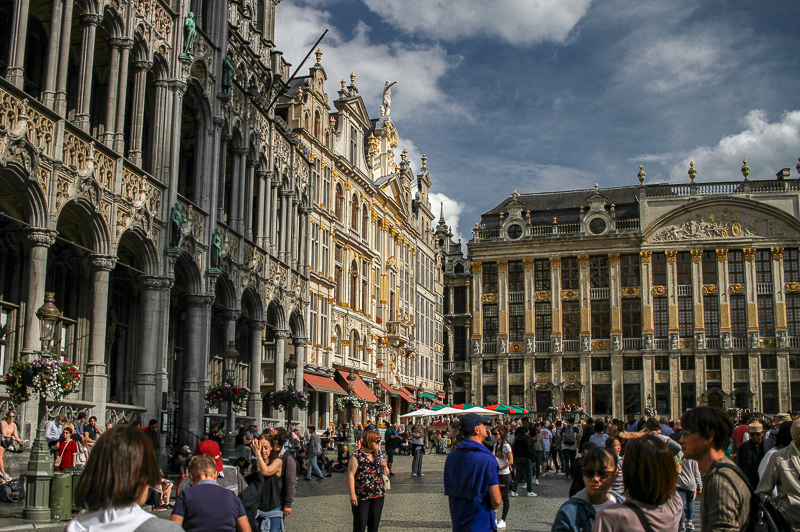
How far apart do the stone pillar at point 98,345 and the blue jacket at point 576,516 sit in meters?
15.3

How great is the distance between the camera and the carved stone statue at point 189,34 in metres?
22.8

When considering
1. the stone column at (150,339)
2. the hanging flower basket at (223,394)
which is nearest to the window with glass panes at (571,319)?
the hanging flower basket at (223,394)

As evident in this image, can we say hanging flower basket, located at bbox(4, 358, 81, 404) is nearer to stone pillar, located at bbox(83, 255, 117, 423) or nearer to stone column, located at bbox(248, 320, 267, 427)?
stone pillar, located at bbox(83, 255, 117, 423)

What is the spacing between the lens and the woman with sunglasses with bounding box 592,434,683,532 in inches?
171

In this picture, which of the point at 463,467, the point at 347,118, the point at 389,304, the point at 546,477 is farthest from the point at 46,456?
the point at 389,304

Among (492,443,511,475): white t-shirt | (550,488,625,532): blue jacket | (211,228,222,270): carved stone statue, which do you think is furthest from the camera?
(211,228,222,270): carved stone statue

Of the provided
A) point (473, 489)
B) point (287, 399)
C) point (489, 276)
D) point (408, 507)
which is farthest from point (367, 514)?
point (489, 276)

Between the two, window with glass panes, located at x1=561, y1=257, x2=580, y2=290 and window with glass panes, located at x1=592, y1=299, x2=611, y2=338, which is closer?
window with glass panes, located at x1=592, y1=299, x2=611, y2=338

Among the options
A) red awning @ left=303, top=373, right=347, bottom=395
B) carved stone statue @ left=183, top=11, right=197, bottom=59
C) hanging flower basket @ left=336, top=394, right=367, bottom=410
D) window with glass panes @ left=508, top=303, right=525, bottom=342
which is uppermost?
carved stone statue @ left=183, top=11, right=197, bottom=59

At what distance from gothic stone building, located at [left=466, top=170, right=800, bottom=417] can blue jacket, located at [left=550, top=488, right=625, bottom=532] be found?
62.5 metres

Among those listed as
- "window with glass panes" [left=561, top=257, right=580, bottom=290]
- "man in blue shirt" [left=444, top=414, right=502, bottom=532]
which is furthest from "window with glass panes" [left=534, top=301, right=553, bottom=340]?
"man in blue shirt" [left=444, top=414, right=502, bottom=532]

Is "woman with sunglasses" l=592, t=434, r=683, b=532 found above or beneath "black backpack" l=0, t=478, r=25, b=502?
above

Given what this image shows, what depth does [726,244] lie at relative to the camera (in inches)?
2616

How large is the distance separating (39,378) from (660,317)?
59.4 m
